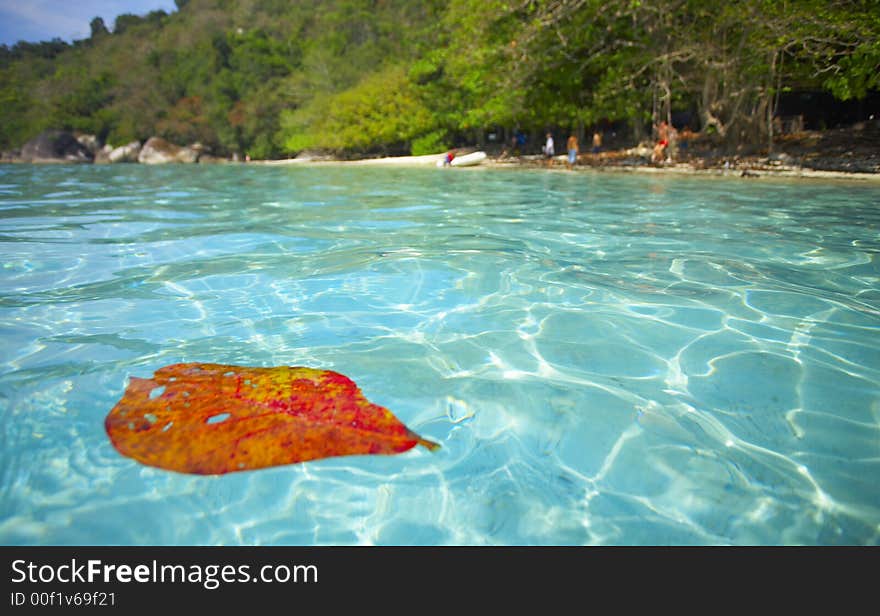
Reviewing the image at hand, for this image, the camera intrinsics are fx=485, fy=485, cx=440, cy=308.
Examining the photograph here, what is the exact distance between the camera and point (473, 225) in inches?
279

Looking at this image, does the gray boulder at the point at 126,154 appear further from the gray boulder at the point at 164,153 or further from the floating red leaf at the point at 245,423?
the floating red leaf at the point at 245,423

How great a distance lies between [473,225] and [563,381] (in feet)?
15.5

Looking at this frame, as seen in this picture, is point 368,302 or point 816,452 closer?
point 816,452

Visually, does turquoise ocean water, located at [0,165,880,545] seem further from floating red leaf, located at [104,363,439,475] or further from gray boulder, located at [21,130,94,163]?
gray boulder, located at [21,130,94,163]

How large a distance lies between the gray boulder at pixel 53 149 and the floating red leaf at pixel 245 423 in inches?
2501

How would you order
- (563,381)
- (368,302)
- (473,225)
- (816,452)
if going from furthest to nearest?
(473,225) → (368,302) → (563,381) → (816,452)

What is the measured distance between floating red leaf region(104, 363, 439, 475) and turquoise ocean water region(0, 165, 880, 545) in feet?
0.23

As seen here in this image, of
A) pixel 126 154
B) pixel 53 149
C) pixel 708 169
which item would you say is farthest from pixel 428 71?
pixel 53 149

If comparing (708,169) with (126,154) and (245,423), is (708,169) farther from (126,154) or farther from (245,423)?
(126,154)

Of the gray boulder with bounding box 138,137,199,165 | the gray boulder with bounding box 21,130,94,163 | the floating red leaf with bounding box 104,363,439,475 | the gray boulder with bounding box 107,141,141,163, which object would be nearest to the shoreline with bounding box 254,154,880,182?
the floating red leaf with bounding box 104,363,439,475

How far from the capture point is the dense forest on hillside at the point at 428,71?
14250 millimetres

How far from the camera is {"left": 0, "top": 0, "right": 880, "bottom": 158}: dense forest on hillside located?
46.8 feet
